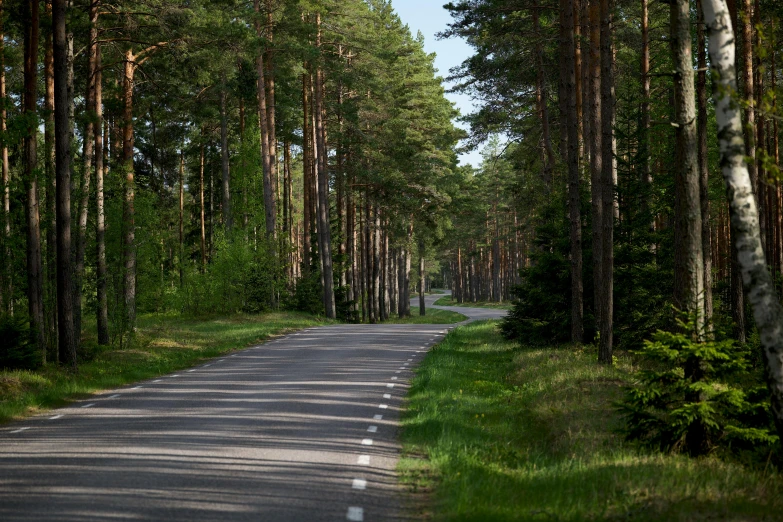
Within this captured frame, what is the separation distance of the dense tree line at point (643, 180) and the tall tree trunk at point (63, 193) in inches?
471

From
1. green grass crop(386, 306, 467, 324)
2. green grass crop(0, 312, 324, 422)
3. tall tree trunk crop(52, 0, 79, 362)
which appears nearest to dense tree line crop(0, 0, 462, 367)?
tall tree trunk crop(52, 0, 79, 362)

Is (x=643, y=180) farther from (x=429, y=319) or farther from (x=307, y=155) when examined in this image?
(x=429, y=319)

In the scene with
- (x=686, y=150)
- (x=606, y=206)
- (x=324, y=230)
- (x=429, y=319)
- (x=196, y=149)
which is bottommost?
(x=429, y=319)

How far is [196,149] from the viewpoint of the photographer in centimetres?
5719

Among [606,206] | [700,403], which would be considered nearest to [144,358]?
[606,206]

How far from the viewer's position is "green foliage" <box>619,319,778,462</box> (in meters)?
9.80

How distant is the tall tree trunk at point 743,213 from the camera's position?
8.02m

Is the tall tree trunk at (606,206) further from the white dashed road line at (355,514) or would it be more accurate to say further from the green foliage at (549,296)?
the white dashed road line at (355,514)

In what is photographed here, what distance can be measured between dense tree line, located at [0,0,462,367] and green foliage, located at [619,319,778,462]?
47.9ft

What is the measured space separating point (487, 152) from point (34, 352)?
9404 centimetres

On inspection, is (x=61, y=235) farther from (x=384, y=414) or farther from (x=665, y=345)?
(x=665, y=345)

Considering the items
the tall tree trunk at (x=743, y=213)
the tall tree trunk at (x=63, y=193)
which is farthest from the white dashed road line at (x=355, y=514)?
the tall tree trunk at (x=63, y=193)

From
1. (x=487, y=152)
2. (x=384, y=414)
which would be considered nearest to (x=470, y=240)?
(x=487, y=152)

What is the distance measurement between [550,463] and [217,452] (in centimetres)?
418
